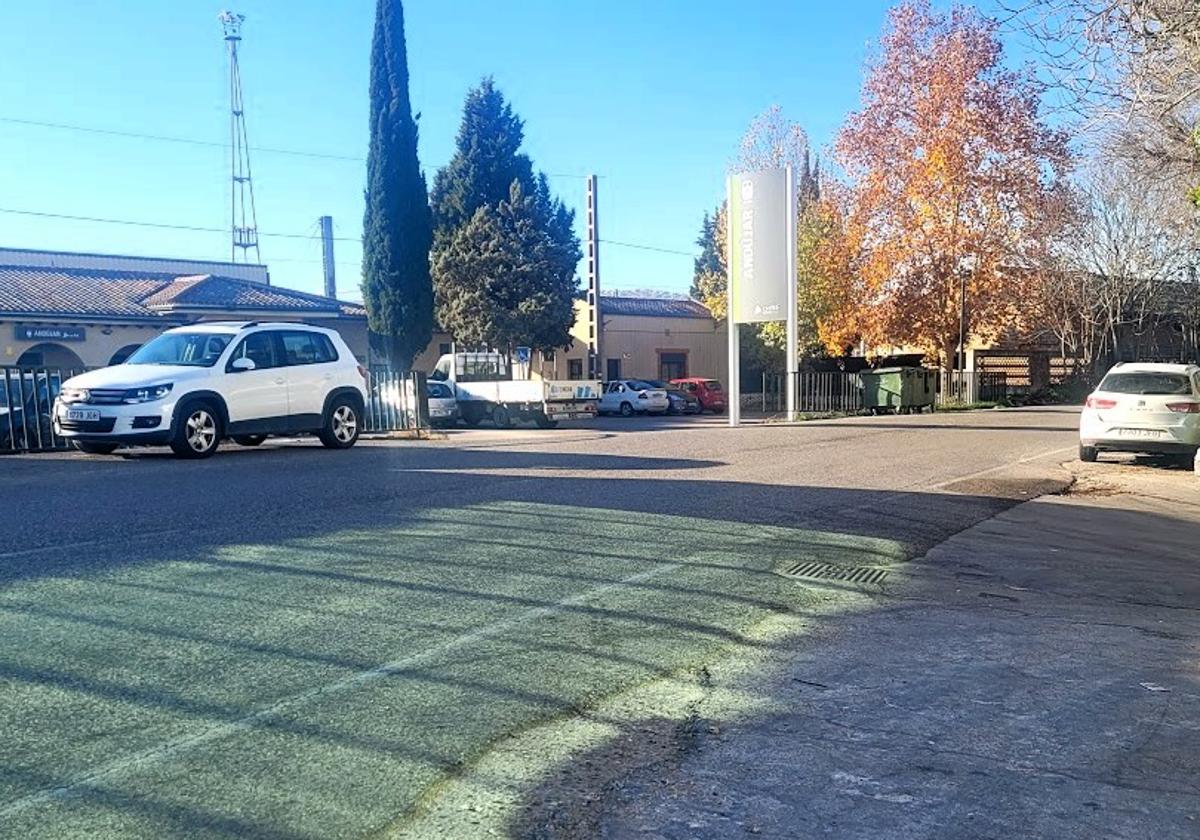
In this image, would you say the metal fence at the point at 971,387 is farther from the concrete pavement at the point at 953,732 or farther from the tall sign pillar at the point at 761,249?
the concrete pavement at the point at 953,732

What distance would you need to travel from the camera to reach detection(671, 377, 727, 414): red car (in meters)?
42.8

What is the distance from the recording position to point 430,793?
11.0ft

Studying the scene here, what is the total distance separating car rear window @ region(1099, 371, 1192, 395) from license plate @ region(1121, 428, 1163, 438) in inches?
22.0

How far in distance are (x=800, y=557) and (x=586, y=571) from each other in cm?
191

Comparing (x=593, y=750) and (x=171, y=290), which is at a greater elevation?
(x=171, y=290)

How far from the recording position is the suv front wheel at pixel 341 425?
48.2 ft

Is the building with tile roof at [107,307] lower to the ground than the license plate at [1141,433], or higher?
higher

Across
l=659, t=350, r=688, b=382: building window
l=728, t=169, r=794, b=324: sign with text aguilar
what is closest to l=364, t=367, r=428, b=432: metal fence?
l=728, t=169, r=794, b=324: sign with text aguilar

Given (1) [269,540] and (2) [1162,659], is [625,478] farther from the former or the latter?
(2) [1162,659]

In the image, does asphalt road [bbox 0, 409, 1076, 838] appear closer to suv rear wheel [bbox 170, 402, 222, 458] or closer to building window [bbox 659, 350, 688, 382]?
suv rear wheel [bbox 170, 402, 222, 458]

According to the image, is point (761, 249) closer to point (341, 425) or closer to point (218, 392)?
point (341, 425)

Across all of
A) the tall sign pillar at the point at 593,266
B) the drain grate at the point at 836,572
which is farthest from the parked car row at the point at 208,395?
the tall sign pillar at the point at 593,266

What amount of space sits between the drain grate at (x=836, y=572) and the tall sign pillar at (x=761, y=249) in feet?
61.0

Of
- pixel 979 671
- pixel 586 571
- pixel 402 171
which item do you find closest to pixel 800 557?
pixel 586 571
